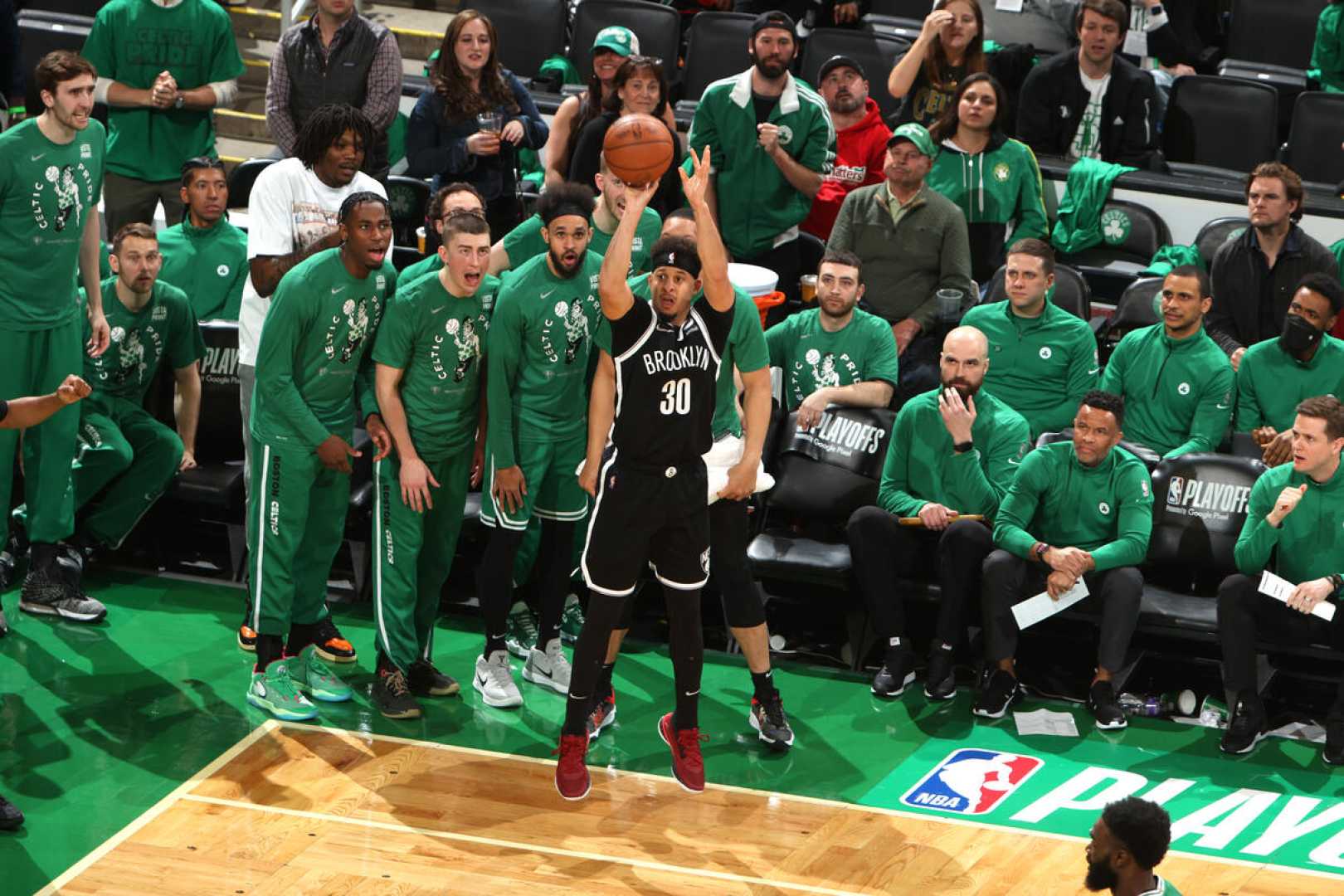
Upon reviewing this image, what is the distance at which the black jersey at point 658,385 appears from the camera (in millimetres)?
5430

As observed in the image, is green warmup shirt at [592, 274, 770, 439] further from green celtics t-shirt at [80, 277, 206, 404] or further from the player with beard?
green celtics t-shirt at [80, 277, 206, 404]

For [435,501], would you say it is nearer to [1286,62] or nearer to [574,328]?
[574,328]

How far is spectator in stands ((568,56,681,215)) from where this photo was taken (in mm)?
7848

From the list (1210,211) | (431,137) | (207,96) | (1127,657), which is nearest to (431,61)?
(431,137)

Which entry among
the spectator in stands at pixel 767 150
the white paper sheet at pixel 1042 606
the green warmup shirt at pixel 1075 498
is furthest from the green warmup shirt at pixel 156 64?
the white paper sheet at pixel 1042 606

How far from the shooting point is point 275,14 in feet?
36.2

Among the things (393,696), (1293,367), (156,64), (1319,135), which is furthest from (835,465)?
(156,64)

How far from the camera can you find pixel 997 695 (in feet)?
21.3

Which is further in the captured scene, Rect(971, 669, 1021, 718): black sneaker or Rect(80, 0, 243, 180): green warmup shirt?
Rect(80, 0, 243, 180): green warmup shirt

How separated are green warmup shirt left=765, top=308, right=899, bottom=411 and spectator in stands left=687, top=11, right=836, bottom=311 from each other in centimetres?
124

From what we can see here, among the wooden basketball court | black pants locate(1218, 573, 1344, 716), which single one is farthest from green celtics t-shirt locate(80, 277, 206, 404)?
black pants locate(1218, 573, 1344, 716)

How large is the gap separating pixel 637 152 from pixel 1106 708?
8.62ft

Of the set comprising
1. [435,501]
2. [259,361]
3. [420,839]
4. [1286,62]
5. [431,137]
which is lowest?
[420,839]

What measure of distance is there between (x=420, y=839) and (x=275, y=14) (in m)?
6.98
